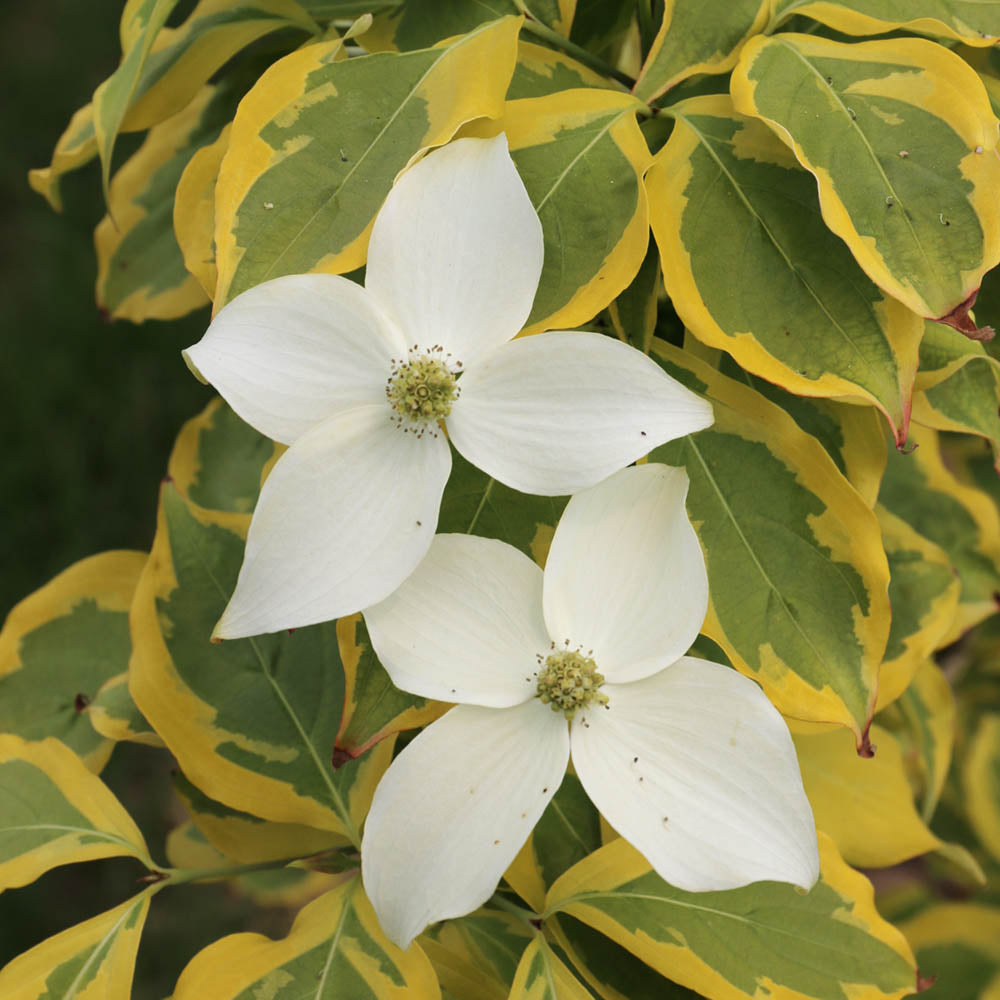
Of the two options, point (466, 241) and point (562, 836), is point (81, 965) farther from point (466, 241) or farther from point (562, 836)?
point (466, 241)

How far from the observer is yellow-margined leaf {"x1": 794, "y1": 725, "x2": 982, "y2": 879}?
77 cm

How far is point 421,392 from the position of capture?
1.72 ft

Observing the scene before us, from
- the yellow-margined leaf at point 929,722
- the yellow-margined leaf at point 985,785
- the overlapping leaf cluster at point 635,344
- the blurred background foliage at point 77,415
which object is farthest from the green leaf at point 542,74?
the blurred background foliage at point 77,415

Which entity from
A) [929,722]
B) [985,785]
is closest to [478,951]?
[929,722]

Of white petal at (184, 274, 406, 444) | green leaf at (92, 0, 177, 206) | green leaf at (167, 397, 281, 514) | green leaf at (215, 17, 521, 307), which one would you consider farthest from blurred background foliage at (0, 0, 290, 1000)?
white petal at (184, 274, 406, 444)

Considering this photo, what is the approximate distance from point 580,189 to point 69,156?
0.37m

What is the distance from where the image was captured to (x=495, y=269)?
527 millimetres

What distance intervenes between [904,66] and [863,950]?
0.49m

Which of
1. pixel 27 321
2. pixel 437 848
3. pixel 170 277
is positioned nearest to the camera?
pixel 437 848

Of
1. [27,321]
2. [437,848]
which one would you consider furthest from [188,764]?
[27,321]

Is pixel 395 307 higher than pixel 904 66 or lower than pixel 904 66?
lower

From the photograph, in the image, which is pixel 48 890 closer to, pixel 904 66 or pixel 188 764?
pixel 188 764

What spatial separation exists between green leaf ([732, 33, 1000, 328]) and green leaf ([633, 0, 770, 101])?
0.8 inches

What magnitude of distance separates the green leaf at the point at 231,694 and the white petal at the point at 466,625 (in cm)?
15
